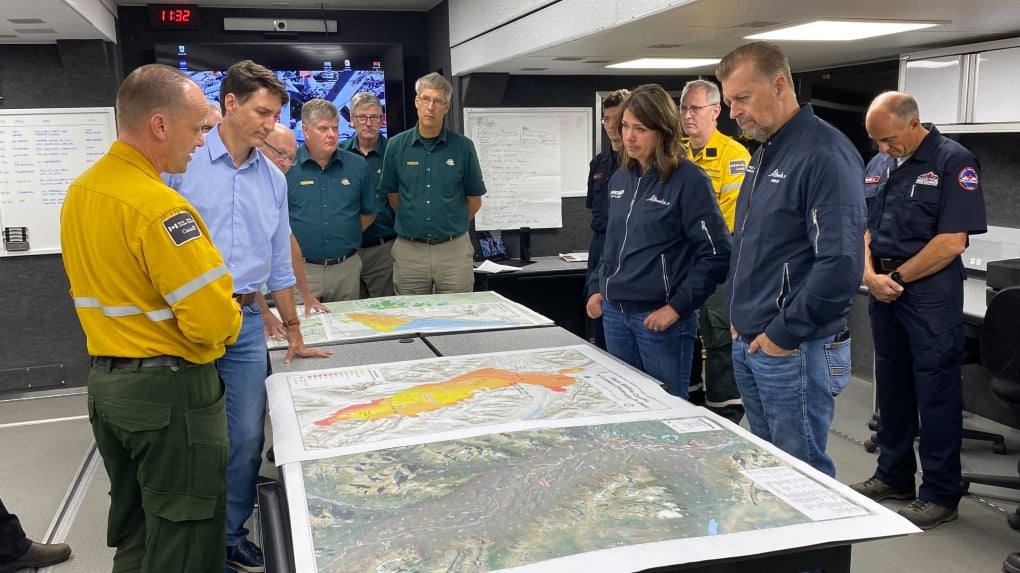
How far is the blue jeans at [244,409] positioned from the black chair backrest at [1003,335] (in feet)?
8.17

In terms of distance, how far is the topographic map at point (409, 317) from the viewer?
2.70 meters

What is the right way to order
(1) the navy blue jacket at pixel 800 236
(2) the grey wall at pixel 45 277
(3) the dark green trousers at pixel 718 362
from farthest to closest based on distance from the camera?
(2) the grey wall at pixel 45 277 → (3) the dark green trousers at pixel 718 362 → (1) the navy blue jacket at pixel 800 236

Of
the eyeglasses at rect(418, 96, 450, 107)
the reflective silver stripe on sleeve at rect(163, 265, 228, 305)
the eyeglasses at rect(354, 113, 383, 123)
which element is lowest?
the reflective silver stripe on sleeve at rect(163, 265, 228, 305)

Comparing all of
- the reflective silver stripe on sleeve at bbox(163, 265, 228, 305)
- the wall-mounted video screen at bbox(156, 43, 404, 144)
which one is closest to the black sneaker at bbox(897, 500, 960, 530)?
the reflective silver stripe on sleeve at bbox(163, 265, 228, 305)

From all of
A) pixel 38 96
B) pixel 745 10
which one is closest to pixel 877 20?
pixel 745 10

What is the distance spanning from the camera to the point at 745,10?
2.38 metres

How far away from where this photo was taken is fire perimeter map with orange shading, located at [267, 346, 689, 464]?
5.61ft

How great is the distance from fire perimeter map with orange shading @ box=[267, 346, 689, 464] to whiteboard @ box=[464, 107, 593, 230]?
2.89 m

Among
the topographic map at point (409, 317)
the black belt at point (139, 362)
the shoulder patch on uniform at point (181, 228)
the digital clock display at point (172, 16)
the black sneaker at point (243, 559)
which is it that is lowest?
the black sneaker at point (243, 559)

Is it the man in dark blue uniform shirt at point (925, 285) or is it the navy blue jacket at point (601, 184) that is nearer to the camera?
the man in dark blue uniform shirt at point (925, 285)

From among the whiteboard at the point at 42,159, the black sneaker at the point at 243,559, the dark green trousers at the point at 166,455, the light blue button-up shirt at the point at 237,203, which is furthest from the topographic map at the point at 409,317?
the whiteboard at the point at 42,159

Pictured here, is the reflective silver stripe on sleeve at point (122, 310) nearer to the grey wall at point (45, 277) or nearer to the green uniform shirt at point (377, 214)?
the green uniform shirt at point (377, 214)

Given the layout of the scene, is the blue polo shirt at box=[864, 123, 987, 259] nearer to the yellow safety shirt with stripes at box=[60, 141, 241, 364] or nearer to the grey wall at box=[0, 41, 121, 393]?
the yellow safety shirt with stripes at box=[60, 141, 241, 364]

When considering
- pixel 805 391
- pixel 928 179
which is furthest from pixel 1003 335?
pixel 805 391
